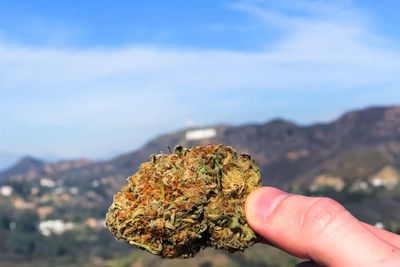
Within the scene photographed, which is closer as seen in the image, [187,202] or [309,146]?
[187,202]

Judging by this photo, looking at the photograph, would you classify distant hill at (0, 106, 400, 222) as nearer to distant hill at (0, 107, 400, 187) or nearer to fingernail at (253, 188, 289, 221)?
distant hill at (0, 107, 400, 187)

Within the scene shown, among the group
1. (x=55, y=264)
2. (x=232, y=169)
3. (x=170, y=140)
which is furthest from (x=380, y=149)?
(x=232, y=169)

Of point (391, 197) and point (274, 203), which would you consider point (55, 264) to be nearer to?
point (391, 197)

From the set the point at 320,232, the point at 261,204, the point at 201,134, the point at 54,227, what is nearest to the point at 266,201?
the point at 261,204

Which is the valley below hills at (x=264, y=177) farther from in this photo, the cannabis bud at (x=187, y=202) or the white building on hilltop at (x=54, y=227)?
the cannabis bud at (x=187, y=202)

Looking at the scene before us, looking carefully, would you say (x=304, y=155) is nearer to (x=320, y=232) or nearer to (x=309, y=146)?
(x=309, y=146)

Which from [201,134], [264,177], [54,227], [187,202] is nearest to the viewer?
[187,202]

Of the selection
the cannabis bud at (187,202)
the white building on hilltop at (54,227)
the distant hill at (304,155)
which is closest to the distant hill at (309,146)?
the distant hill at (304,155)
